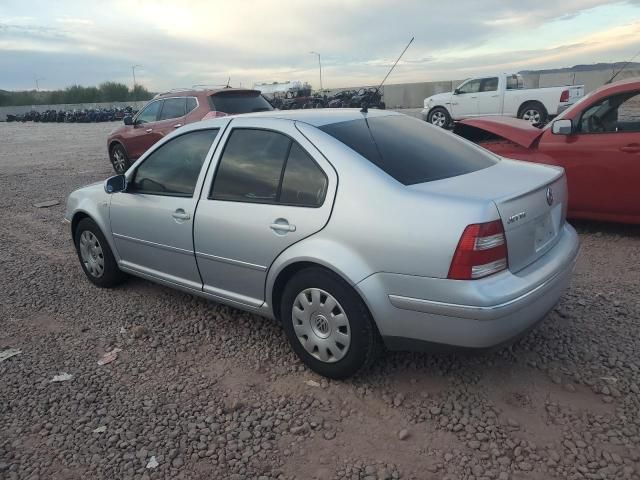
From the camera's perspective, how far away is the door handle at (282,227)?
10.6ft

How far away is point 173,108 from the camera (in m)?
10.6

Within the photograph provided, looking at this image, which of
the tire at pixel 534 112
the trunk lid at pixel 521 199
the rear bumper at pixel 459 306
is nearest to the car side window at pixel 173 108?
the trunk lid at pixel 521 199

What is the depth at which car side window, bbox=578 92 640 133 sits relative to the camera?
553 cm

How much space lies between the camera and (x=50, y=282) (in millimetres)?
5344

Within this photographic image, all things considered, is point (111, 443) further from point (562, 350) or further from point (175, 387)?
point (562, 350)

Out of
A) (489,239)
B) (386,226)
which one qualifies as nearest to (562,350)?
(489,239)

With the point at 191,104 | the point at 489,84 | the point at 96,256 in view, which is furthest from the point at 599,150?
the point at 489,84

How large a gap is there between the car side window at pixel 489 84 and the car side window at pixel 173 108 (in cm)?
1168

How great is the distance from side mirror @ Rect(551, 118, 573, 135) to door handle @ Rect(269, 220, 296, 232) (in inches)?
147

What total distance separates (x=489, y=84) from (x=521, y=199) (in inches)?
666

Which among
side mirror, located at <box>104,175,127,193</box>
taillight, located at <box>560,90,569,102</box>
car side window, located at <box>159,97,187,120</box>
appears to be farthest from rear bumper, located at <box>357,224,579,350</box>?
taillight, located at <box>560,90,569,102</box>

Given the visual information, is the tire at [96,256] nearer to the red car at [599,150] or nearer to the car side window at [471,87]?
the red car at [599,150]

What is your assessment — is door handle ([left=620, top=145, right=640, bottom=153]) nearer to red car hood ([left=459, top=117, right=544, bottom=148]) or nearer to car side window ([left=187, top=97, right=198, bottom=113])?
red car hood ([left=459, top=117, right=544, bottom=148])

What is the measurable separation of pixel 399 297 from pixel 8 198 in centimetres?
926
